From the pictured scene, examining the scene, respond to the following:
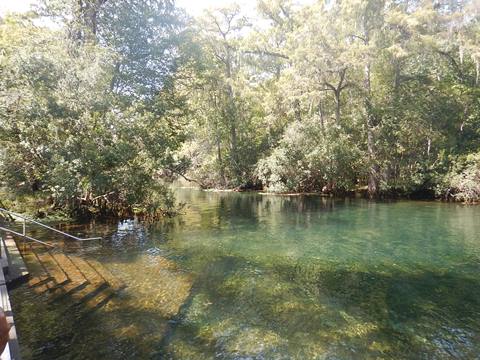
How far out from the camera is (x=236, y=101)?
3819 cm

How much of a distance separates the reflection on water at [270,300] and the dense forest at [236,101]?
417cm

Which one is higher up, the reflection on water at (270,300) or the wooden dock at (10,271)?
the wooden dock at (10,271)

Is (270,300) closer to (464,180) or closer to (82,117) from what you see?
(82,117)

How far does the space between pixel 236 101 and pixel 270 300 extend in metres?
32.6

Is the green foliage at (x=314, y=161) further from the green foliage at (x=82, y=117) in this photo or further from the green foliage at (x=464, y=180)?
the green foliage at (x=82, y=117)

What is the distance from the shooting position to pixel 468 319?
21.4 ft

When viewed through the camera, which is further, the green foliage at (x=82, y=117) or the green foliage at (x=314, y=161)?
the green foliage at (x=314, y=161)

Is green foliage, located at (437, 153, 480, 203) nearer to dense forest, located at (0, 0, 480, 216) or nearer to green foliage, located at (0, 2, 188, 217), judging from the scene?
dense forest, located at (0, 0, 480, 216)

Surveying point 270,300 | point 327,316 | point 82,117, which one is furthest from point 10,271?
point 82,117

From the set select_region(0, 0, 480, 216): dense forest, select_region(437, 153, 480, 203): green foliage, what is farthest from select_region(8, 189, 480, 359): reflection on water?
select_region(437, 153, 480, 203): green foliage

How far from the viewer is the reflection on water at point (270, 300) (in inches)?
219

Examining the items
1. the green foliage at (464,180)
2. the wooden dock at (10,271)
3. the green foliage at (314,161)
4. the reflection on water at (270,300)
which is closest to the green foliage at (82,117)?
the reflection on water at (270,300)

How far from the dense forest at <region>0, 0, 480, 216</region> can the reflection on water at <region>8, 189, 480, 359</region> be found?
4.17 m

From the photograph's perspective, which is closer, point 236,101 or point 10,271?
point 10,271
